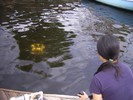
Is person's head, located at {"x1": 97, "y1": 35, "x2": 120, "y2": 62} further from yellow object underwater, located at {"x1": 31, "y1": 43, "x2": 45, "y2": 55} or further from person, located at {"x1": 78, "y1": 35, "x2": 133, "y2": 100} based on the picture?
yellow object underwater, located at {"x1": 31, "y1": 43, "x2": 45, "y2": 55}

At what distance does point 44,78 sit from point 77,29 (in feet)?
16.6

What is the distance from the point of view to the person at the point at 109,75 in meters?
3.28

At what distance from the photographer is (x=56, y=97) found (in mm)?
5395

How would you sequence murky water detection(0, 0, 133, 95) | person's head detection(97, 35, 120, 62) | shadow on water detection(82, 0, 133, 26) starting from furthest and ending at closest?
shadow on water detection(82, 0, 133, 26)
murky water detection(0, 0, 133, 95)
person's head detection(97, 35, 120, 62)

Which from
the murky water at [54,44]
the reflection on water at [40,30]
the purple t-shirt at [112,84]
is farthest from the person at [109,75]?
the reflection on water at [40,30]

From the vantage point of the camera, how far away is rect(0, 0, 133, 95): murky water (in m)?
8.21

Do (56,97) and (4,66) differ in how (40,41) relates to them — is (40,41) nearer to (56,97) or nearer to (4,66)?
(4,66)

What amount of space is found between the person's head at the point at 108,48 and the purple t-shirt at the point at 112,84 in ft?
0.52

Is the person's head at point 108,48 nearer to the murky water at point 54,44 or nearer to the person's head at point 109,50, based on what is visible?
the person's head at point 109,50

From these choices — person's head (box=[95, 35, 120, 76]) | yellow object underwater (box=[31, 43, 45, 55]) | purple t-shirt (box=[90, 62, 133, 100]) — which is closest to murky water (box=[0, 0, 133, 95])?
yellow object underwater (box=[31, 43, 45, 55])

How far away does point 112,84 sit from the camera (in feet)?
10.8

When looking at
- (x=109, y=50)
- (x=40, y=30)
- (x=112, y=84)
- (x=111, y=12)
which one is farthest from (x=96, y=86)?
(x=111, y=12)

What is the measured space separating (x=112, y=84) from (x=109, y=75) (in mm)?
113

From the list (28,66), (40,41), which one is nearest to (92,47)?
(40,41)
